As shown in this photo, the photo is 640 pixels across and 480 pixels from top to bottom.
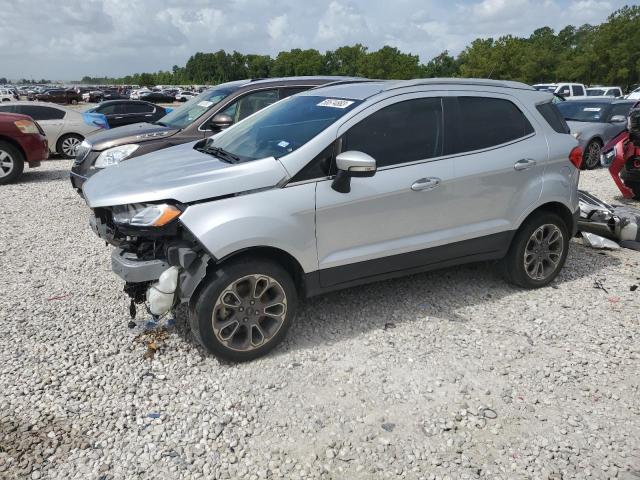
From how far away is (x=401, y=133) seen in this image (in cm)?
412

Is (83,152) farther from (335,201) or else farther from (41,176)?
(335,201)

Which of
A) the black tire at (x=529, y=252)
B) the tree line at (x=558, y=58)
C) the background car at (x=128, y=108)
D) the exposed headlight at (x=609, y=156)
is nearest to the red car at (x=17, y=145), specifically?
the background car at (x=128, y=108)

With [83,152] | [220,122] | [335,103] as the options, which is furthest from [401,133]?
[83,152]

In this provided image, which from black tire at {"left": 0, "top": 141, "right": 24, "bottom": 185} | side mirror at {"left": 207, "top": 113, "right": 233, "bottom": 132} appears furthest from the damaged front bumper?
black tire at {"left": 0, "top": 141, "right": 24, "bottom": 185}

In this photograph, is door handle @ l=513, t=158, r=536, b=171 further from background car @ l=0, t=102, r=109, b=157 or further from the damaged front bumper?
background car @ l=0, t=102, r=109, b=157

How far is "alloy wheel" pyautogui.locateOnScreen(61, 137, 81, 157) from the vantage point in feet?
44.0

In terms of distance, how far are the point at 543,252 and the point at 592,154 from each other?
9039 mm

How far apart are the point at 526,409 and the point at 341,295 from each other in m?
1.95

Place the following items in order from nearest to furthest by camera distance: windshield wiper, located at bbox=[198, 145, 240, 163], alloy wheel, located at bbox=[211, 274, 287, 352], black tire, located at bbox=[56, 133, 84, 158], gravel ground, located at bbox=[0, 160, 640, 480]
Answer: gravel ground, located at bbox=[0, 160, 640, 480], alloy wheel, located at bbox=[211, 274, 287, 352], windshield wiper, located at bbox=[198, 145, 240, 163], black tire, located at bbox=[56, 133, 84, 158]

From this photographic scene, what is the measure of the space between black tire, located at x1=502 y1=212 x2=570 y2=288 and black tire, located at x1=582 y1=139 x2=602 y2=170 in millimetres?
8592

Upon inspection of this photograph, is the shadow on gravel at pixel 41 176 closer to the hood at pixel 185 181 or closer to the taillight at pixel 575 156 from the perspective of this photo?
the hood at pixel 185 181

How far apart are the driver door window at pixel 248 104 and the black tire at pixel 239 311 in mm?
3885

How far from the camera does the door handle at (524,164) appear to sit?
455 centimetres

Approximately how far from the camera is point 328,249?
12.5ft
